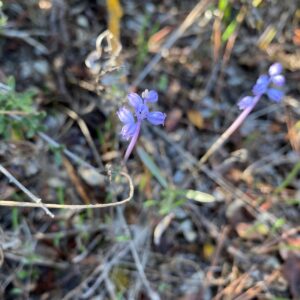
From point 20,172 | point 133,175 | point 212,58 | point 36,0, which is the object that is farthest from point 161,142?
point 36,0

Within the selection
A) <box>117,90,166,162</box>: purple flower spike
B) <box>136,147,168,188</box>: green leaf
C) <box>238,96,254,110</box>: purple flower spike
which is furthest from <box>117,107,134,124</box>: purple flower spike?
<box>136,147,168,188</box>: green leaf

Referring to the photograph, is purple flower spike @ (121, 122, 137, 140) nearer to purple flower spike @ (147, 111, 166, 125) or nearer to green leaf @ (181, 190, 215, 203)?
purple flower spike @ (147, 111, 166, 125)

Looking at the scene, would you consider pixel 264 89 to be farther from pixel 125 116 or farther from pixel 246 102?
pixel 125 116

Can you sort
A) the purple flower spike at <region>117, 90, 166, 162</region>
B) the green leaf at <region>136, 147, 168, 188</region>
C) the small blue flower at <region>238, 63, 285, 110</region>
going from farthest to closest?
the green leaf at <region>136, 147, 168, 188</region> < the small blue flower at <region>238, 63, 285, 110</region> < the purple flower spike at <region>117, 90, 166, 162</region>

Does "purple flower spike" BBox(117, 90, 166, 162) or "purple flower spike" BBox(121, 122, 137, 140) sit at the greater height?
"purple flower spike" BBox(117, 90, 166, 162)

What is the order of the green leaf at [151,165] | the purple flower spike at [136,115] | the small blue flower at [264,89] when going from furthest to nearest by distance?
1. the green leaf at [151,165]
2. the small blue flower at [264,89]
3. the purple flower spike at [136,115]

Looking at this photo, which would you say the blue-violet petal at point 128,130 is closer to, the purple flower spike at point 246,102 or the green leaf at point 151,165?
the purple flower spike at point 246,102

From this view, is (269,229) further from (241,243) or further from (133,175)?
(133,175)

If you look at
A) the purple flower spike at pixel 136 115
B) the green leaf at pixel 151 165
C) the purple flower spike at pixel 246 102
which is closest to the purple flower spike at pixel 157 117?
the purple flower spike at pixel 136 115
